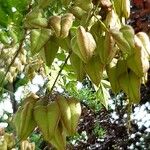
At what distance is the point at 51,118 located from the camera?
1565 mm

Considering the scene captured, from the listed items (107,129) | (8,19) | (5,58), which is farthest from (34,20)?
(107,129)

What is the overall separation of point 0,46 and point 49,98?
1.21 m

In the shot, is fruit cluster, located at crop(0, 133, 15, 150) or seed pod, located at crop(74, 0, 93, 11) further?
fruit cluster, located at crop(0, 133, 15, 150)

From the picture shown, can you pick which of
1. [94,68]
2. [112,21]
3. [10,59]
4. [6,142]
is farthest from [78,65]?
[10,59]

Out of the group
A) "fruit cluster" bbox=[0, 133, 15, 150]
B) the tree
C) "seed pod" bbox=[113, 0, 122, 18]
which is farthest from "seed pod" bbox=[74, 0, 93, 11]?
"fruit cluster" bbox=[0, 133, 15, 150]

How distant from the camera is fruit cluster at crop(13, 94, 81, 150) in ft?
5.14

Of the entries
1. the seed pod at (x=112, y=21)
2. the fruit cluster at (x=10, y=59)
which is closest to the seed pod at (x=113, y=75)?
the seed pod at (x=112, y=21)

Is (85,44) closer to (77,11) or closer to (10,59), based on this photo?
(77,11)

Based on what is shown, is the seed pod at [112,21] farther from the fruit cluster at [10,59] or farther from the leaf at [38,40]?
the fruit cluster at [10,59]

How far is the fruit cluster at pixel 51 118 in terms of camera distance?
5.14 ft

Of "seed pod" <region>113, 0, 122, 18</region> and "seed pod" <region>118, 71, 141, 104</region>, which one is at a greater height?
"seed pod" <region>113, 0, 122, 18</region>

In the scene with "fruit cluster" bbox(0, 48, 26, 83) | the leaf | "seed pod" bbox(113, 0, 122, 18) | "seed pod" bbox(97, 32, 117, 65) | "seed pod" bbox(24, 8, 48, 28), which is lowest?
"fruit cluster" bbox(0, 48, 26, 83)

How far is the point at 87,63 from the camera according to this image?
157cm

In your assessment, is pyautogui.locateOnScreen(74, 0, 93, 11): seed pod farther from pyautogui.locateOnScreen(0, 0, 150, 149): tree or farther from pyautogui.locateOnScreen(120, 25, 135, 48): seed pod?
pyautogui.locateOnScreen(120, 25, 135, 48): seed pod
